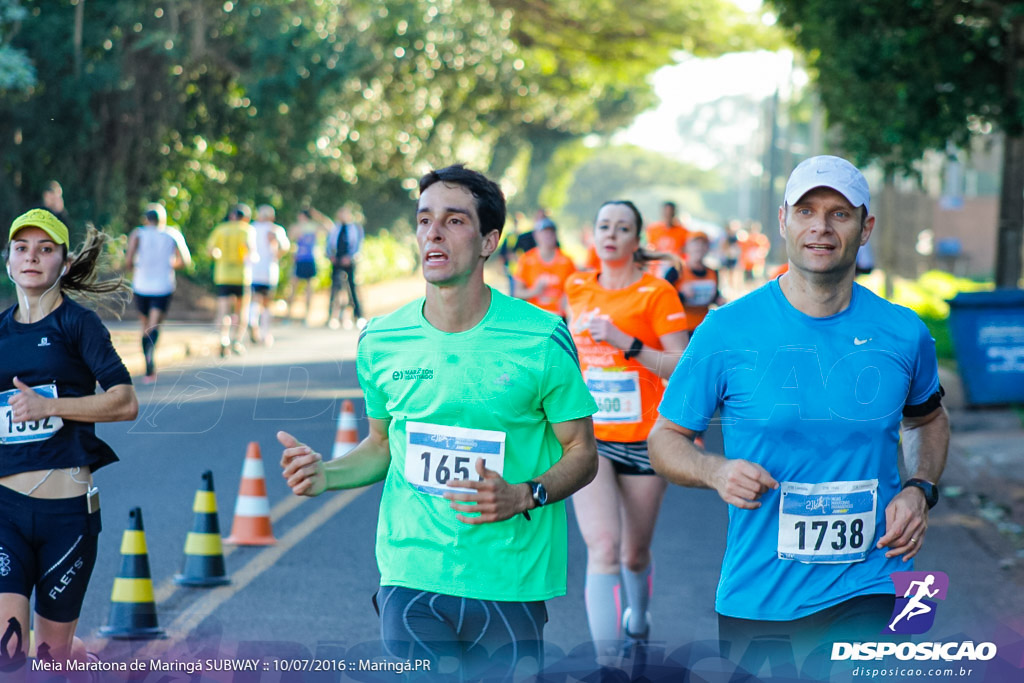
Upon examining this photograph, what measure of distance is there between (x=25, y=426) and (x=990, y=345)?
12.1m

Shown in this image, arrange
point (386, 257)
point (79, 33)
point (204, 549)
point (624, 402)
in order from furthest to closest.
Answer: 1. point (386, 257)
2. point (79, 33)
3. point (204, 549)
4. point (624, 402)

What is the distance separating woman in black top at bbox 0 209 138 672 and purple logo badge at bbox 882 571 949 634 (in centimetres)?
247

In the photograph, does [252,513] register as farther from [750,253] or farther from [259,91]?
[750,253]

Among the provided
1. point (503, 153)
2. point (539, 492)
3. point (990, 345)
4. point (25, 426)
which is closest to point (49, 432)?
point (25, 426)

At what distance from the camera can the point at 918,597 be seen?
11.8 feet

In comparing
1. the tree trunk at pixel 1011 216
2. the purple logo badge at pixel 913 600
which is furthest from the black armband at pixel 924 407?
the tree trunk at pixel 1011 216

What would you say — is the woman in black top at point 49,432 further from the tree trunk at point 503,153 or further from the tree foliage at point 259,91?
the tree trunk at point 503,153

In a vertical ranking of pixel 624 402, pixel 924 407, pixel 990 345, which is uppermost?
pixel 924 407

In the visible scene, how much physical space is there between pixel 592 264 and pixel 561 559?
9063 millimetres

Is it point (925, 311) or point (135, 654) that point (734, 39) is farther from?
point (135, 654)

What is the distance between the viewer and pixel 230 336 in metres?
19.1

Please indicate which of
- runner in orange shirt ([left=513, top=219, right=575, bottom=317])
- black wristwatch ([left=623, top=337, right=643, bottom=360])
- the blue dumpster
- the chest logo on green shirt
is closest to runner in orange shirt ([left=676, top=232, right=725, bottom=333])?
runner in orange shirt ([left=513, top=219, right=575, bottom=317])

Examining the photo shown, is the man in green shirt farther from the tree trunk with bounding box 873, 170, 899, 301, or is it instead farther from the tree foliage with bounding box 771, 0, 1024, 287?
the tree trunk with bounding box 873, 170, 899, 301

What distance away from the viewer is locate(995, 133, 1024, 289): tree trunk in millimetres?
16344
